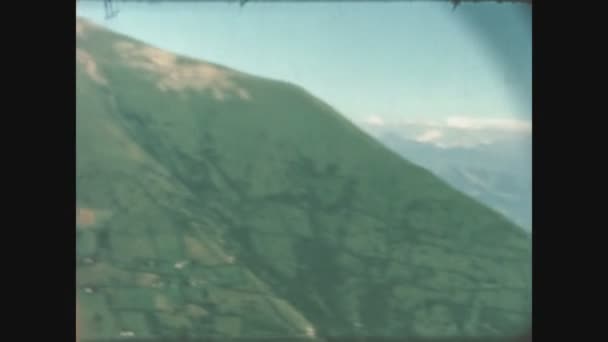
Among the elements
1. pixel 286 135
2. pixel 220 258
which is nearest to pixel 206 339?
pixel 220 258

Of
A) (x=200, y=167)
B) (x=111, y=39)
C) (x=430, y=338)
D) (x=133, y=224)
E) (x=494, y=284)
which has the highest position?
(x=111, y=39)

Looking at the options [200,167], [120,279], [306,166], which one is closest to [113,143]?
[200,167]

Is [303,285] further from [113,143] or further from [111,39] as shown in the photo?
[111,39]
